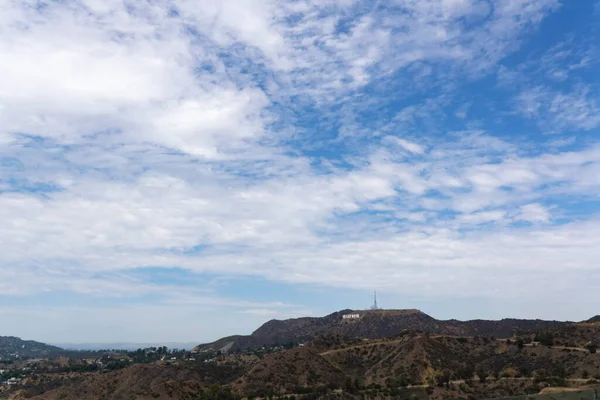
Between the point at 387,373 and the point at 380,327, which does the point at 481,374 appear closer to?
the point at 387,373

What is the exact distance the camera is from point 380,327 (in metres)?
154

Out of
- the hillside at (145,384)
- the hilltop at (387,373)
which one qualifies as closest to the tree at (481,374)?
the hilltop at (387,373)

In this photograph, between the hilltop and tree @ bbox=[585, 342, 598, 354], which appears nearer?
the hilltop

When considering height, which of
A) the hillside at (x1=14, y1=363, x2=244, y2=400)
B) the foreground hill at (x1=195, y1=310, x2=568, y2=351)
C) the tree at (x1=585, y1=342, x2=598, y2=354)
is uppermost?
the foreground hill at (x1=195, y1=310, x2=568, y2=351)

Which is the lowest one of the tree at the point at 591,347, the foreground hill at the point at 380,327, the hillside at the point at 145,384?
Result: the hillside at the point at 145,384

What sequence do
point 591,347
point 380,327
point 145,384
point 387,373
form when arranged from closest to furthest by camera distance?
point 591,347
point 387,373
point 145,384
point 380,327

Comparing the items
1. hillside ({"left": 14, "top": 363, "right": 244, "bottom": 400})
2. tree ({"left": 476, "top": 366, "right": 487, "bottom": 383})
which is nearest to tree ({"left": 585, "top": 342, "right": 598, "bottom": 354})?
tree ({"left": 476, "top": 366, "right": 487, "bottom": 383})

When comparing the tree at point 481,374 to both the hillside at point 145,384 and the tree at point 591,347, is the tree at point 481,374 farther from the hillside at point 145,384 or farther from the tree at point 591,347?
the hillside at point 145,384

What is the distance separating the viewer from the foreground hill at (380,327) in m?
135

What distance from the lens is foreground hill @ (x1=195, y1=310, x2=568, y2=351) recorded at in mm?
135375

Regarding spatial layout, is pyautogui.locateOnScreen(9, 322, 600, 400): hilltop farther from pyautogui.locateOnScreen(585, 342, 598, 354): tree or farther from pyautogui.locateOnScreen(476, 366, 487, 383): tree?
pyautogui.locateOnScreen(585, 342, 598, 354): tree

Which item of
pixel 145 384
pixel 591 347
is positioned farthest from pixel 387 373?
pixel 145 384

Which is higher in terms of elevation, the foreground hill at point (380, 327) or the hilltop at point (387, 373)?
the foreground hill at point (380, 327)

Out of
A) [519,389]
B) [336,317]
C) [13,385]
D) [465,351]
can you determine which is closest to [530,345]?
[465,351]
